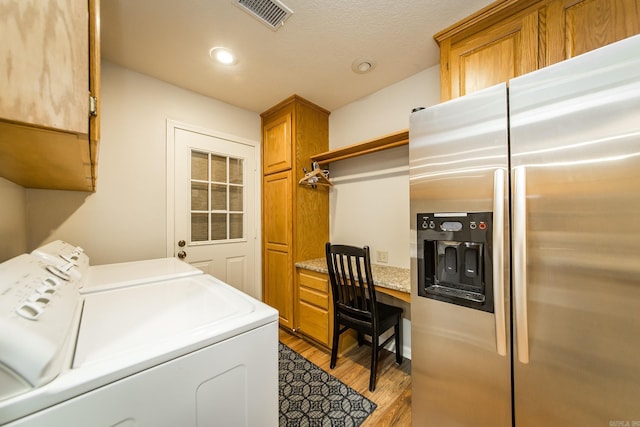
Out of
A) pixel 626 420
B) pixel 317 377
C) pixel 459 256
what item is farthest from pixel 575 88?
pixel 317 377

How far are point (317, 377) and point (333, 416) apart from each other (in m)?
0.37

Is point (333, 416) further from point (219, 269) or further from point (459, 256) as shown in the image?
point (219, 269)

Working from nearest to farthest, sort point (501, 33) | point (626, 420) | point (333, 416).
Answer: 1. point (626, 420)
2. point (501, 33)
3. point (333, 416)

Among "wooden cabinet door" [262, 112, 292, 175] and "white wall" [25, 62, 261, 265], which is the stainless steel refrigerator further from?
"white wall" [25, 62, 261, 265]

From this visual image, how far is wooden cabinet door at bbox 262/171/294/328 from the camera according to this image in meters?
2.53

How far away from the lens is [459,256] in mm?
1149

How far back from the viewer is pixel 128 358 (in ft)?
1.89

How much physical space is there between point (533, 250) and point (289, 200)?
1998mm

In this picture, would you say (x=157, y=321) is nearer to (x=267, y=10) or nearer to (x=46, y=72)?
(x=46, y=72)

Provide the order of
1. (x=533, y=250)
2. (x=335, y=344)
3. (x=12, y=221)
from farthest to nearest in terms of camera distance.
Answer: (x=335, y=344) < (x=12, y=221) < (x=533, y=250)

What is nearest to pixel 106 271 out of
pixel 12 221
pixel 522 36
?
pixel 12 221

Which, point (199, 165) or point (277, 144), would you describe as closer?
point (199, 165)

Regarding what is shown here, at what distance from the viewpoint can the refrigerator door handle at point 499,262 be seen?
38.7 inches

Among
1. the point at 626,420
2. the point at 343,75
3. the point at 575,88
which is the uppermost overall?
the point at 343,75
